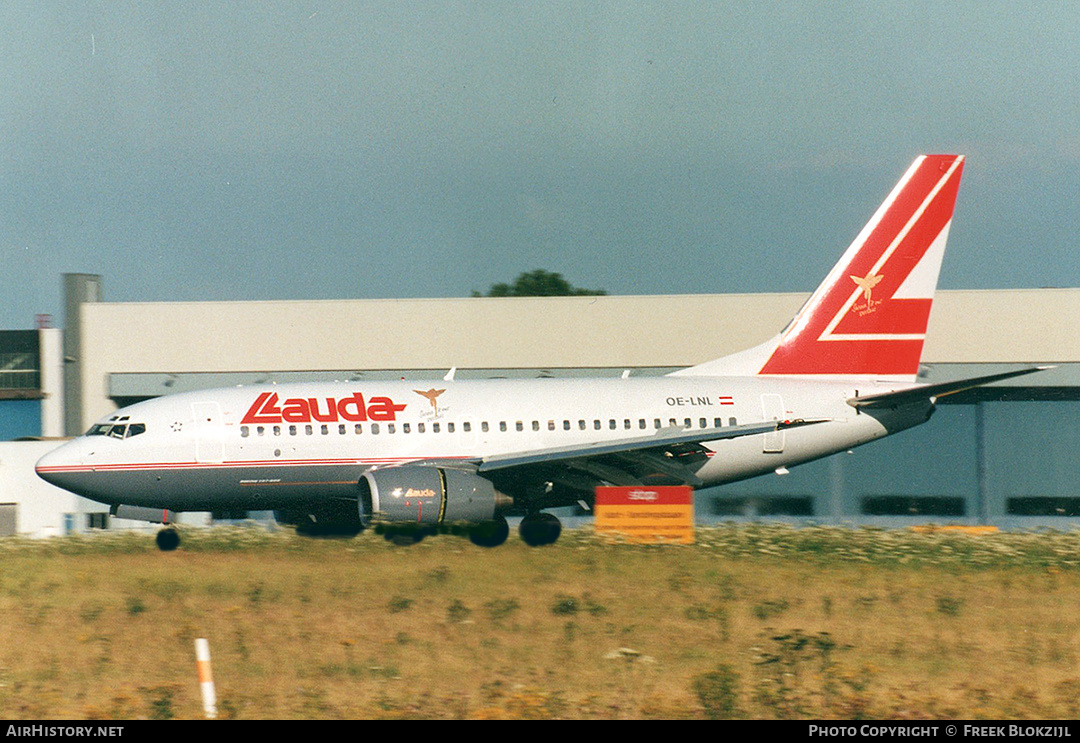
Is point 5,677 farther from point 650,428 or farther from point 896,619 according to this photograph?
point 650,428

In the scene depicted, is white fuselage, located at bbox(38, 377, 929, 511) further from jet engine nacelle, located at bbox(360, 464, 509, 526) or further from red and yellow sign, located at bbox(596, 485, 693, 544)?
red and yellow sign, located at bbox(596, 485, 693, 544)

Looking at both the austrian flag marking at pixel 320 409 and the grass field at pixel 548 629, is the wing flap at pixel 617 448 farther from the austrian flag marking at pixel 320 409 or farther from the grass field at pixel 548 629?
the austrian flag marking at pixel 320 409

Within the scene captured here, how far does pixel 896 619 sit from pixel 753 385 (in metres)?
13.4

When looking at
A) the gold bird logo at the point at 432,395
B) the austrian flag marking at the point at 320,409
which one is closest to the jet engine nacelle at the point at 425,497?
the austrian flag marking at the point at 320,409

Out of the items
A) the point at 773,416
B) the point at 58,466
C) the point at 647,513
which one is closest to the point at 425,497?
the point at 647,513

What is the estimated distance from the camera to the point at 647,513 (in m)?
24.7

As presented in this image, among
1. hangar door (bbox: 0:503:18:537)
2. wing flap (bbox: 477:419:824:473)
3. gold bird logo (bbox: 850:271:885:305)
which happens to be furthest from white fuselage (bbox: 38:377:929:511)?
hangar door (bbox: 0:503:18:537)

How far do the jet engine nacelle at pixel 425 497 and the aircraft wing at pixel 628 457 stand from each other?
0.81 metres

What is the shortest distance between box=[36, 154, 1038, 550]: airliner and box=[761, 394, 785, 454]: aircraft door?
0.10ft

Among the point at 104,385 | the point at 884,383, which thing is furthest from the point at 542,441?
the point at 104,385

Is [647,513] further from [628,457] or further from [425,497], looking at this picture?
[425,497]

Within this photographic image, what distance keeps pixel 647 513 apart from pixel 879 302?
392 inches

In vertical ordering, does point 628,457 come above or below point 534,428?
below

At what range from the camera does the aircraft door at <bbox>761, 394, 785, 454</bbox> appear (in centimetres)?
2870
